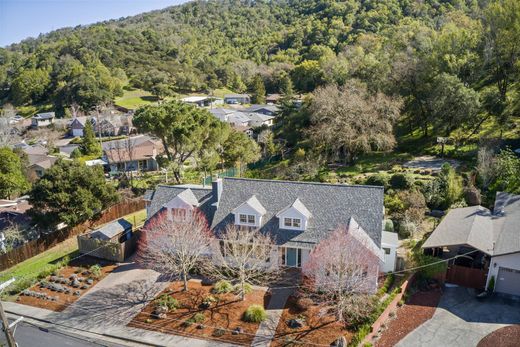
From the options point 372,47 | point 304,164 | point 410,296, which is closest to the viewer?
point 410,296

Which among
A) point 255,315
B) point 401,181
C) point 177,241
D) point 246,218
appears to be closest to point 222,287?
point 255,315

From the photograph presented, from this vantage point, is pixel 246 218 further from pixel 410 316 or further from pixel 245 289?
pixel 410 316

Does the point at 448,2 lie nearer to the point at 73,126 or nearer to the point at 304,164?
the point at 304,164

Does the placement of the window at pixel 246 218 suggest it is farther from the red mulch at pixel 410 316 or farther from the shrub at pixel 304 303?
the red mulch at pixel 410 316

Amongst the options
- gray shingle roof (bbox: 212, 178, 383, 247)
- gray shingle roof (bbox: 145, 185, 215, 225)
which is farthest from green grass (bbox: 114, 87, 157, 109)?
gray shingle roof (bbox: 212, 178, 383, 247)

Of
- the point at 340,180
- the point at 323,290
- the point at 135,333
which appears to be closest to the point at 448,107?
the point at 340,180

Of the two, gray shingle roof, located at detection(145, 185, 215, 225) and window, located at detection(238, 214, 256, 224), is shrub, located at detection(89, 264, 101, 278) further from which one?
window, located at detection(238, 214, 256, 224)
